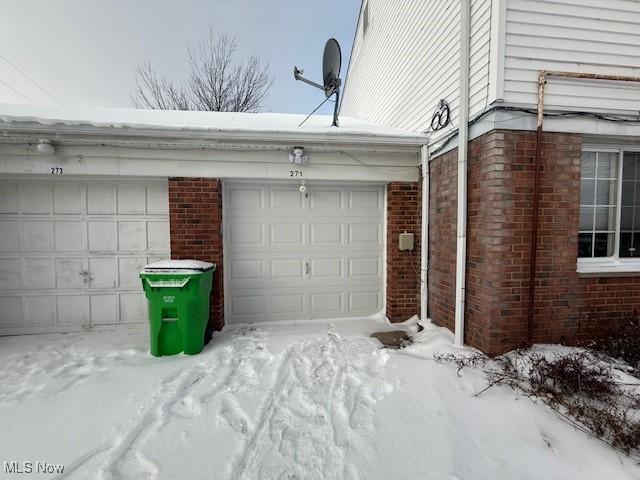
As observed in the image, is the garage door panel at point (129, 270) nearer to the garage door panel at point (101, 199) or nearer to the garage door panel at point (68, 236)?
the garage door panel at point (68, 236)

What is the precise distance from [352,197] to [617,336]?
3822mm

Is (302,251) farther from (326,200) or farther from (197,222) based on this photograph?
(197,222)

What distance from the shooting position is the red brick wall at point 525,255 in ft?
10.3

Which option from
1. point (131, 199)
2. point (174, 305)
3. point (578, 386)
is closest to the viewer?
point (578, 386)

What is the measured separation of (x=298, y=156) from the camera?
4.22 m

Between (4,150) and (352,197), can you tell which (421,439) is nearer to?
(352,197)

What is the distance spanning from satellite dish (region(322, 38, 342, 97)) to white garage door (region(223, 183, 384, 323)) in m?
1.95

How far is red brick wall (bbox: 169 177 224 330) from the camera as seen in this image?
421 cm

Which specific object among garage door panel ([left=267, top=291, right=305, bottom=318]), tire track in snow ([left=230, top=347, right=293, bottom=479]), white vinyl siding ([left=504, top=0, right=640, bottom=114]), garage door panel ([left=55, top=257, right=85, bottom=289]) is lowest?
tire track in snow ([left=230, top=347, right=293, bottom=479])

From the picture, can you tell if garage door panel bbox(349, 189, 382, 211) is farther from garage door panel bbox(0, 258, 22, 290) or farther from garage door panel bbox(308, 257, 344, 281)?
garage door panel bbox(0, 258, 22, 290)

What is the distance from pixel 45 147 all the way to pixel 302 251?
383 cm

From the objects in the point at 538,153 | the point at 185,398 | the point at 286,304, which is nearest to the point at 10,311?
the point at 185,398

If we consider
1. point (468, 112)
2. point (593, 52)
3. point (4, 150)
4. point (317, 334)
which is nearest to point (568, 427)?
point (317, 334)

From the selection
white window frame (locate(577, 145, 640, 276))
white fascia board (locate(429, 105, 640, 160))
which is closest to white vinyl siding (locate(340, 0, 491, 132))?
white fascia board (locate(429, 105, 640, 160))
